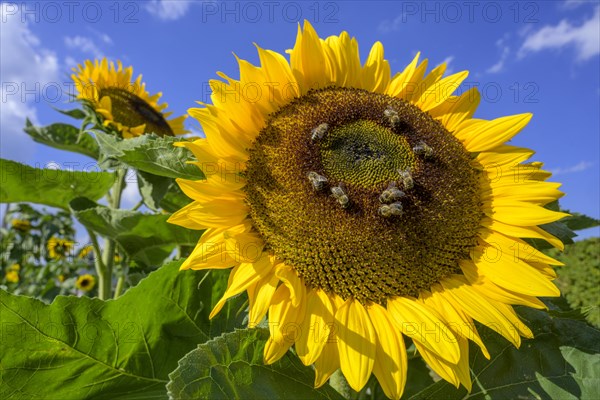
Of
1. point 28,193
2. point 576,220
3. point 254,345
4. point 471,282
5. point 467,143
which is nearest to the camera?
point 254,345

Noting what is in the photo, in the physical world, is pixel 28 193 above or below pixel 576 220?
above

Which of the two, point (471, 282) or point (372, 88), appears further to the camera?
point (372, 88)

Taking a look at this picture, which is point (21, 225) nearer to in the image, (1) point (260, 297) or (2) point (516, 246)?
(1) point (260, 297)

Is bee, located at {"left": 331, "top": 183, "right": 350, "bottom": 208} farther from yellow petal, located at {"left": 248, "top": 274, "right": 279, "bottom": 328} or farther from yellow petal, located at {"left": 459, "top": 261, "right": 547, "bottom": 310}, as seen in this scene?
yellow petal, located at {"left": 459, "top": 261, "right": 547, "bottom": 310}

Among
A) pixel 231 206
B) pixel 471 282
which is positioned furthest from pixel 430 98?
pixel 231 206

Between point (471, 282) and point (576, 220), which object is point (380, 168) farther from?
point (576, 220)

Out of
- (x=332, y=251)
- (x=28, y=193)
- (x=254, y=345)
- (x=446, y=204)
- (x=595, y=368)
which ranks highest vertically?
(x=28, y=193)

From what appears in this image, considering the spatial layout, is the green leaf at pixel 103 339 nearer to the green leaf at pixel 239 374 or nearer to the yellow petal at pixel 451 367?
the green leaf at pixel 239 374

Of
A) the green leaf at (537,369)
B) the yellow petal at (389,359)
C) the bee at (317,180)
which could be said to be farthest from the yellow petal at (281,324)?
the green leaf at (537,369)
